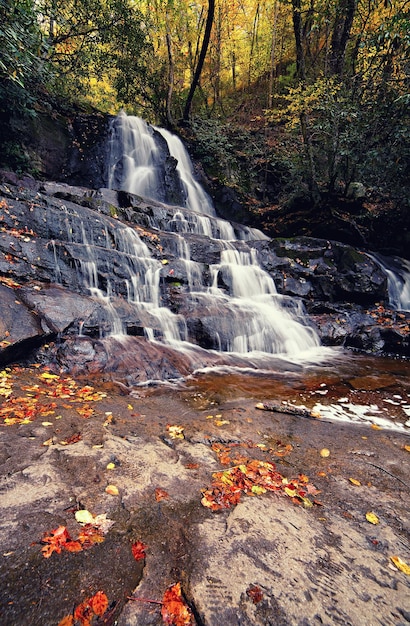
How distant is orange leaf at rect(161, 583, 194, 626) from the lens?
4.43 ft

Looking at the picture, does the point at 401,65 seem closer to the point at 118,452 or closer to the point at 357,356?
the point at 357,356

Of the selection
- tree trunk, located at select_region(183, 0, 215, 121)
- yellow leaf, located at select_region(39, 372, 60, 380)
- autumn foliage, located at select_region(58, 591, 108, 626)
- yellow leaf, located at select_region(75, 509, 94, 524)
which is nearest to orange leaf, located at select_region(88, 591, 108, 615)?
autumn foliage, located at select_region(58, 591, 108, 626)

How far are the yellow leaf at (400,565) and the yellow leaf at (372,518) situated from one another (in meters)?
0.30

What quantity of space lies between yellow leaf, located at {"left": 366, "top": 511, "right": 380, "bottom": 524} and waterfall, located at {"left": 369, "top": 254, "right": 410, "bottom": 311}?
33.2ft

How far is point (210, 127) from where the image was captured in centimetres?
1767

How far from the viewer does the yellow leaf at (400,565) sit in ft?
5.71

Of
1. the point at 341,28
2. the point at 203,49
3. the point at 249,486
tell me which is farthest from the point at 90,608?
the point at 341,28

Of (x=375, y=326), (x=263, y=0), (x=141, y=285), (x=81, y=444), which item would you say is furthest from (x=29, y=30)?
(x=263, y=0)

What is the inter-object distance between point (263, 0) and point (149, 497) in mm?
28453

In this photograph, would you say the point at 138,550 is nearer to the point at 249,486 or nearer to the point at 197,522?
the point at 197,522

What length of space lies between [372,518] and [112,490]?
Answer: 1.85m

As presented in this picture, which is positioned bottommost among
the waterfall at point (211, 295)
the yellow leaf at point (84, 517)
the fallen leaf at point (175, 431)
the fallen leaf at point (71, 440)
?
the fallen leaf at point (175, 431)

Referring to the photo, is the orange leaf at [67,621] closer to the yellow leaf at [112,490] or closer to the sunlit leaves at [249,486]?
the yellow leaf at [112,490]

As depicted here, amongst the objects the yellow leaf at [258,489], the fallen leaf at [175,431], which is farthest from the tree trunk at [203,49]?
the yellow leaf at [258,489]
